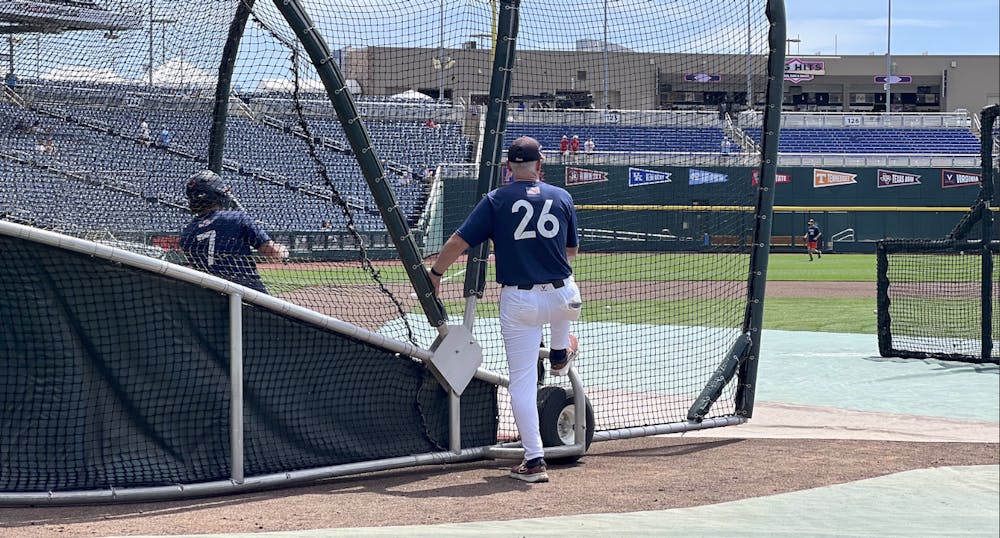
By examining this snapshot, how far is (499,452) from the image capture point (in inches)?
260

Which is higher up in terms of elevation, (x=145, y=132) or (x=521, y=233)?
(x=145, y=132)

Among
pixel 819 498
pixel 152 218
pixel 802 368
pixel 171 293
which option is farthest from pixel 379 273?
pixel 802 368

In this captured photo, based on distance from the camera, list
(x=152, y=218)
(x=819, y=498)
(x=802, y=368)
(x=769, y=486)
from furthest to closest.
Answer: (x=802, y=368) → (x=152, y=218) → (x=769, y=486) → (x=819, y=498)

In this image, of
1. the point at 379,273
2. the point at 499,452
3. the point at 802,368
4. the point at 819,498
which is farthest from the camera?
the point at 802,368

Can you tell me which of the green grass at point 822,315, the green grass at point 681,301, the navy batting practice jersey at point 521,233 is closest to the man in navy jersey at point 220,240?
the green grass at point 681,301

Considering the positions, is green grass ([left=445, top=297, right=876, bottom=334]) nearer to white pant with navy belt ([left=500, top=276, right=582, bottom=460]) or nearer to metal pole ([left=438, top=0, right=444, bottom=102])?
metal pole ([left=438, top=0, right=444, bottom=102])

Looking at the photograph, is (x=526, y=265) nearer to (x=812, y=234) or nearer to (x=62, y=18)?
(x=62, y=18)

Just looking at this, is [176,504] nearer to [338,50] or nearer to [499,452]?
[499,452]

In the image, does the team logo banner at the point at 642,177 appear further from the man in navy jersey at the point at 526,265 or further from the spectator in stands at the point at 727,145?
the man in navy jersey at the point at 526,265

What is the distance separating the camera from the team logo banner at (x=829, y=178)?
128 feet

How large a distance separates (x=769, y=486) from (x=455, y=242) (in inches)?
82.6

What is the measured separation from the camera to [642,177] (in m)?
13.0

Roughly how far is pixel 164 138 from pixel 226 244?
2622 mm

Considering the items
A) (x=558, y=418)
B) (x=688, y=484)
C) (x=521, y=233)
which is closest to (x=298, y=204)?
(x=558, y=418)
